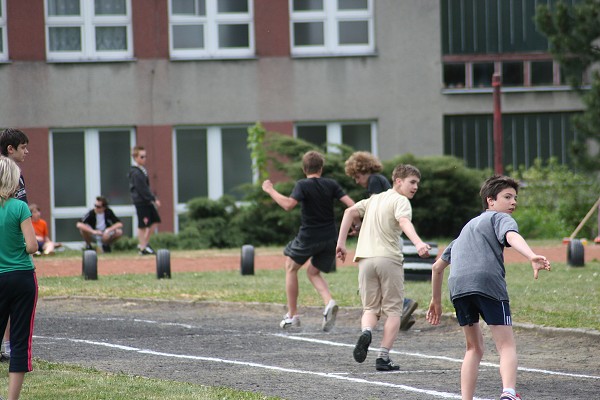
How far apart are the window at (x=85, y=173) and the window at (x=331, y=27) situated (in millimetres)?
4845

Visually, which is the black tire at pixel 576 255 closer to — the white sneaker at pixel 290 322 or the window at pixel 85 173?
the white sneaker at pixel 290 322

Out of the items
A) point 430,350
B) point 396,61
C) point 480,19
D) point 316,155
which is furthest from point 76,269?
point 480,19

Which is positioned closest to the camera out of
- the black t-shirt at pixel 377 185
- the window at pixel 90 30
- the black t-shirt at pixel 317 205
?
the black t-shirt at pixel 377 185

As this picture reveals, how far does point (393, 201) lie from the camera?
33.3 feet

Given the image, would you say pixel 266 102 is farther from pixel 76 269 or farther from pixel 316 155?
pixel 316 155

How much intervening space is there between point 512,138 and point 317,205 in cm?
1918

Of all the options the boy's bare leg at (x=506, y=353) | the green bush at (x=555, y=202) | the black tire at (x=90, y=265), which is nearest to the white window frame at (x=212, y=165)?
the green bush at (x=555, y=202)

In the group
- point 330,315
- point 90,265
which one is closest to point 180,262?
point 90,265

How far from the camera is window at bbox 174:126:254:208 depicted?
29.7 metres

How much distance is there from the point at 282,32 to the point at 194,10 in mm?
2211

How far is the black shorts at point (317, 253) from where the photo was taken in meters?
12.6

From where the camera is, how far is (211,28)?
2981cm

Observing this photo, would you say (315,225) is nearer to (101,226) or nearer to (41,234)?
(41,234)

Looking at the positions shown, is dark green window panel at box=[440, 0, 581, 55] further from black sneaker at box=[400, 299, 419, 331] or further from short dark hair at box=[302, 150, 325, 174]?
black sneaker at box=[400, 299, 419, 331]
